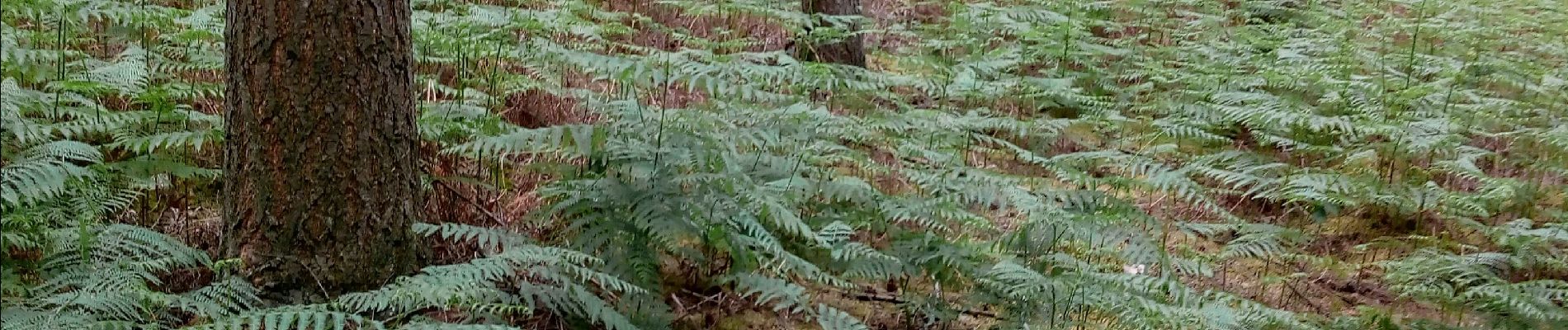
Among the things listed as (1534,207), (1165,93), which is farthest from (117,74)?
(1534,207)

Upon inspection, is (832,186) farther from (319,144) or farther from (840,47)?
(840,47)

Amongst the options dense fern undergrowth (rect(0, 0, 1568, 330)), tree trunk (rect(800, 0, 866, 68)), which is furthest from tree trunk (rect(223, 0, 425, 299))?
tree trunk (rect(800, 0, 866, 68))

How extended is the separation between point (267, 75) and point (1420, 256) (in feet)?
14.1

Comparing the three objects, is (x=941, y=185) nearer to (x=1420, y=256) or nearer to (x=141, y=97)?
(x=1420, y=256)

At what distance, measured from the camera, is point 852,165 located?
404cm

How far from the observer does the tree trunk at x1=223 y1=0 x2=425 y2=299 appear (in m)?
2.40

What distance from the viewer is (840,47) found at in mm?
5660

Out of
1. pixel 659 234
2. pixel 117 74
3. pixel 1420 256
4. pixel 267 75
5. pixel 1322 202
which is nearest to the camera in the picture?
pixel 267 75

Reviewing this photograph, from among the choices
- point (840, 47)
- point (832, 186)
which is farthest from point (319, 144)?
point (840, 47)

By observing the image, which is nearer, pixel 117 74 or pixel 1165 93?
pixel 117 74

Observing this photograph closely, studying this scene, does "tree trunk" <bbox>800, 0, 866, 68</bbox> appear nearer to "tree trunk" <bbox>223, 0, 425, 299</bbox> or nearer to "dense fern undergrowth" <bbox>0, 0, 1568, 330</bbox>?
"dense fern undergrowth" <bbox>0, 0, 1568, 330</bbox>

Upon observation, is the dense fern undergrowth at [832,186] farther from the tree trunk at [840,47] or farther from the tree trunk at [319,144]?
the tree trunk at [840,47]

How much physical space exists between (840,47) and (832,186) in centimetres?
260

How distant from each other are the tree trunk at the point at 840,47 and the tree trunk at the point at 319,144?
303 centimetres
